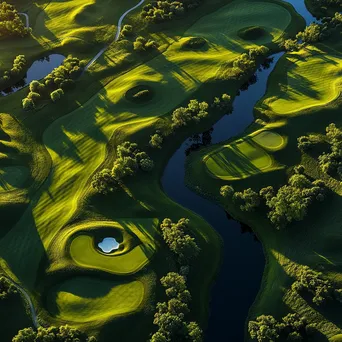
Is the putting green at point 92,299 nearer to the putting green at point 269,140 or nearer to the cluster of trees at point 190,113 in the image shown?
the cluster of trees at point 190,113

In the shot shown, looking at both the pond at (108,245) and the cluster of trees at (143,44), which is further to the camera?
the cluster of trees at (143,44)

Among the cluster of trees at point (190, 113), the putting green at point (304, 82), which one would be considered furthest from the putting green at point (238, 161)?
the putting green at point (304, 82)

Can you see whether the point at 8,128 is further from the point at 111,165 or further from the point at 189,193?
the point at 189,193

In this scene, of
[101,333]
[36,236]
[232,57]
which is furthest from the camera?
[232,57]

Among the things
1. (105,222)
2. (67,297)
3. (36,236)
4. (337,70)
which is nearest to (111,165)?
(105,222)

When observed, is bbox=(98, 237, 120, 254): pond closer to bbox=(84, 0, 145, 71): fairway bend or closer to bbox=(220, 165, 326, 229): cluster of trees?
bbox=(220, 165, 326, 229): cluster of trees

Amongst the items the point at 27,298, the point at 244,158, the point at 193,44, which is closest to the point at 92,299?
the point at 27,298
